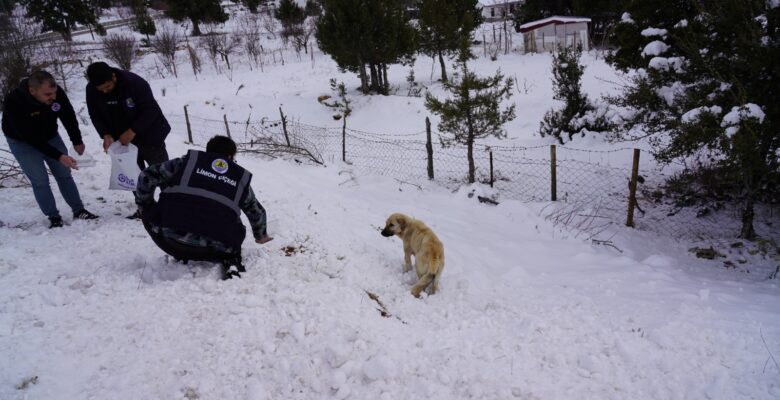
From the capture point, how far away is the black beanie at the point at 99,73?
3.89 m

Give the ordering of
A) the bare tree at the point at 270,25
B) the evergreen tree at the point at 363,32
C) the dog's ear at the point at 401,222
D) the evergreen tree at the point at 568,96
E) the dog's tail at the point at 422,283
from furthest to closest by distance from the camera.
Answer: the bare tree at the point at 270,25, the evergreen tree at the point at 363,32, the evergreen tree at the point at 568,96, the dog's ear at the point at 401,222, the dog's tail at the point at 422,283

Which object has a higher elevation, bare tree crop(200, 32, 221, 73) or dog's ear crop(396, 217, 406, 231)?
bare tree crop(200, 32, 221, 73)

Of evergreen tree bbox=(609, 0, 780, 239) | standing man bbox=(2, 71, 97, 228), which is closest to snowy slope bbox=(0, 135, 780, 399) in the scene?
standing man bbox=(2, 71, 97, 228)

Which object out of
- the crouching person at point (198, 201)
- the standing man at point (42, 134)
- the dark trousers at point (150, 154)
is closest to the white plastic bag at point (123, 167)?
the dark trousers at point (150, 154)

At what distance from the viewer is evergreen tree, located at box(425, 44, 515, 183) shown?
8.11 m

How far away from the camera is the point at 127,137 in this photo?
427 cm

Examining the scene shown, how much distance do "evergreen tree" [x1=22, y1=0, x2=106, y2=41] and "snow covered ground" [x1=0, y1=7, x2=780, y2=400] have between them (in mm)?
36572

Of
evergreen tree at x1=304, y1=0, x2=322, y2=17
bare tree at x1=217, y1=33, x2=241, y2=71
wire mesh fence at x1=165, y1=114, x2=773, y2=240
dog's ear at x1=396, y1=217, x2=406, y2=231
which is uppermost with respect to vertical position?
evergreen tree at x1=304, y1=0, x2=322, y2=17

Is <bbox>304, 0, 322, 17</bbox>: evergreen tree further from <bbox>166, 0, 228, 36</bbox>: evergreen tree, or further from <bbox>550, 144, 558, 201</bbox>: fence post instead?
<bbox>550, 144, 558, 201</bbox>: fence post

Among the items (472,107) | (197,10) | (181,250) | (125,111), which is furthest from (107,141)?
(197,10)

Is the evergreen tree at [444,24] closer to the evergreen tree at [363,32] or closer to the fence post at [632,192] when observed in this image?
the evergreen tree at [363,32]

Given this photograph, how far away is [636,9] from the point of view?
26.1 feet

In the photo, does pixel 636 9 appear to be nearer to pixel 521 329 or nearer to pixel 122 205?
pixel 521 329

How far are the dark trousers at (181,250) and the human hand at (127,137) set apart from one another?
1.29 m
